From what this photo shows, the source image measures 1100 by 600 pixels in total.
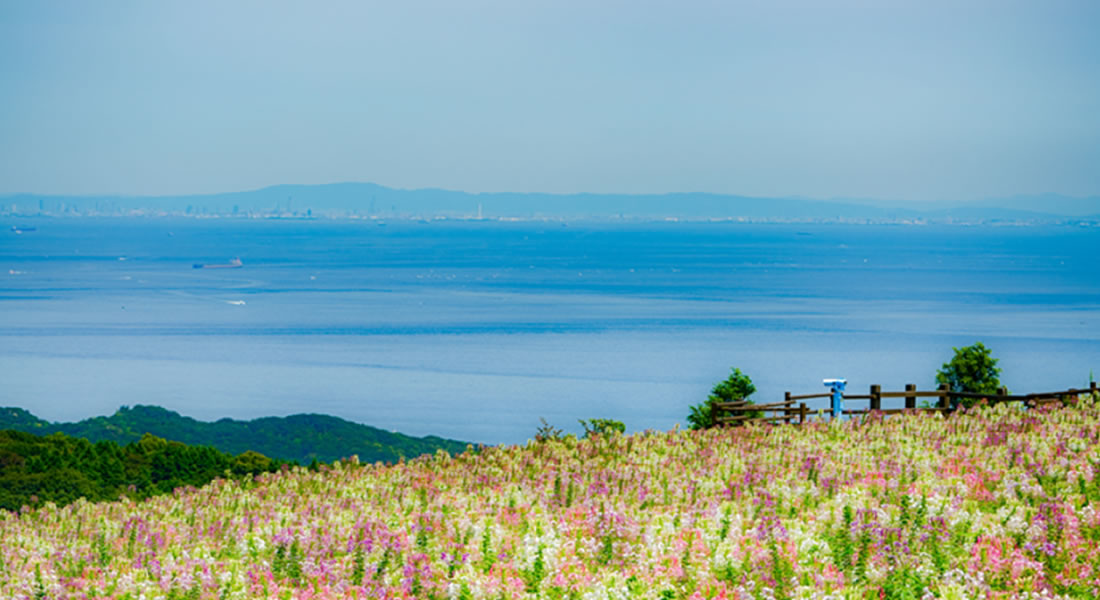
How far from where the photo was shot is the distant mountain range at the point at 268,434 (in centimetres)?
7175

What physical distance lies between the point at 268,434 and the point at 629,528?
226 ft

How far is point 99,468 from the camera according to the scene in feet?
102

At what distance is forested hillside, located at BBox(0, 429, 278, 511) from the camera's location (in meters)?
29.4

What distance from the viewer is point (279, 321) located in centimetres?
15212

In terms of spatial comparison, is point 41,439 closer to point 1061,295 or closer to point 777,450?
point 777,450

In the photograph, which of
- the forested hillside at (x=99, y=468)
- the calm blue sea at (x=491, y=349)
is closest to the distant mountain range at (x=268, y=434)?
the calm blue sea at (x=491, y=349)

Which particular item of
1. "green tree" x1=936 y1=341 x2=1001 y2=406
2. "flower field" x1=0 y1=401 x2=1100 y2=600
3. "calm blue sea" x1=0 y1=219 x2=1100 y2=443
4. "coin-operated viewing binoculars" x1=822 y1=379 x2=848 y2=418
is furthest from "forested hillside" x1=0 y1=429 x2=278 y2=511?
"calm blue sea" x1=0 y1=219 x2=1100 y2=443

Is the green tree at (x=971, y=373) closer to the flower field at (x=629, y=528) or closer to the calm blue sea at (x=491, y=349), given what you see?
the flower field at (x=629, y=528)

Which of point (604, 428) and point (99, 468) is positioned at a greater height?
point (604, 428)

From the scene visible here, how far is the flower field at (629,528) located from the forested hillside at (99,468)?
14.5m

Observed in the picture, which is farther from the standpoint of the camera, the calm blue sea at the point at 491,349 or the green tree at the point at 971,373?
the calm blue sea at the point at 491,349

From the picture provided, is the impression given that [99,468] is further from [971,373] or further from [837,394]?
[971,373]

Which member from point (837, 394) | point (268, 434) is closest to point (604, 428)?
point (837, 394)

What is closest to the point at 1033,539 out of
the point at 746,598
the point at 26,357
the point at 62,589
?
the point at 746,598
